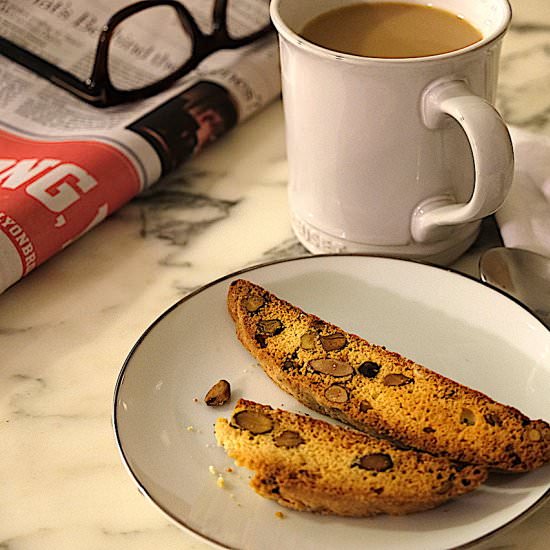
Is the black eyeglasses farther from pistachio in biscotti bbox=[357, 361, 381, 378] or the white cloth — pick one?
pistachio in biscotti bbox=[357, 361, 381, 378]

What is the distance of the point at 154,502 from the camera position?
0.63 metres

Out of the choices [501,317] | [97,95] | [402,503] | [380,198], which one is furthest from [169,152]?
[402,503]

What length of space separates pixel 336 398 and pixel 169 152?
42 cm

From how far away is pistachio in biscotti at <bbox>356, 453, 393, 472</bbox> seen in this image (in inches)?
24.8

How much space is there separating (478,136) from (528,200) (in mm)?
208

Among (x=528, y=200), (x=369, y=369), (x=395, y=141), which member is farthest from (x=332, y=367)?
(x=528, y=200)

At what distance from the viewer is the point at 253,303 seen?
2.60 feet

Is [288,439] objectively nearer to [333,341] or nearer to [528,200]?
[333,341]

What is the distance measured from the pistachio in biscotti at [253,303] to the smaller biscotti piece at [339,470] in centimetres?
13

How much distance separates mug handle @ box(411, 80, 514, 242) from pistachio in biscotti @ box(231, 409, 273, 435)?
9.8 inches

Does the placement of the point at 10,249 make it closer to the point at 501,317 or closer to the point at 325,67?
the point at 325,67

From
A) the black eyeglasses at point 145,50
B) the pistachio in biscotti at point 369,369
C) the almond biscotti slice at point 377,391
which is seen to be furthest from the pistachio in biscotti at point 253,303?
the black eyeglasses at point 145,50

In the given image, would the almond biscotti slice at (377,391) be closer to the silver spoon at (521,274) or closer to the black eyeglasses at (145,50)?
the silver spoon at (521,274)

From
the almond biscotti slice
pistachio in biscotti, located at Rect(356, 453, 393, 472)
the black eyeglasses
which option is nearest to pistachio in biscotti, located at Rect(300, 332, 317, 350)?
the almond biscotti slice
